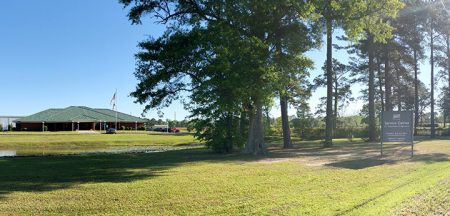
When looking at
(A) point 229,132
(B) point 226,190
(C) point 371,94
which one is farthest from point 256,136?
(C) point 371,94

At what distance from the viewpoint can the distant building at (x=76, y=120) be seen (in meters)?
74.0

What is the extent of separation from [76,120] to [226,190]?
2741 inches

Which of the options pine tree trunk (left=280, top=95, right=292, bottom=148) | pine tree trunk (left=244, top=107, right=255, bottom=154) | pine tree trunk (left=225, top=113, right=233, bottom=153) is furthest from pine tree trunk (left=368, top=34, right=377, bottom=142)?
pine tree trunk (left=225, top=113, right=233, bottom=153)

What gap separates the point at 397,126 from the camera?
20422 mm

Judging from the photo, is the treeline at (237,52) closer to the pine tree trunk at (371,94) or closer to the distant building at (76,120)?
the pine tree trunk at (371,94)

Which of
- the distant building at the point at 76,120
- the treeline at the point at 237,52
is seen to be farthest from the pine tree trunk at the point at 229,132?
the distant building at the point at 76,120

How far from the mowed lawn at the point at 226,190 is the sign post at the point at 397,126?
213 inches

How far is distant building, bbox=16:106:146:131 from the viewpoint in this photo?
7400cm

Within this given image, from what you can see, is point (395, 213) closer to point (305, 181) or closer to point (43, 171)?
point (305, 181)

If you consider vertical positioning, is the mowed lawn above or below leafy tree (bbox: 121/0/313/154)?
below

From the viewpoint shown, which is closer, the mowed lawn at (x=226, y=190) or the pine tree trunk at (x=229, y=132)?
the mowed lawn at (x=226, y=190)

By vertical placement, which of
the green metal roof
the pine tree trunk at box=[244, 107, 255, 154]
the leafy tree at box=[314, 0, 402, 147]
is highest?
Result: the leafy tree at box=[314, 0, 402, 147]

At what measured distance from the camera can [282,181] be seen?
11656 mm

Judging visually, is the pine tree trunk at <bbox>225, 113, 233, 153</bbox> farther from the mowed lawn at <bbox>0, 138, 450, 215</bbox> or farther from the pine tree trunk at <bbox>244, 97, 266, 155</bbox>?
the mowed lawn at <bbox>0, 138, 450, 215</bbox>
